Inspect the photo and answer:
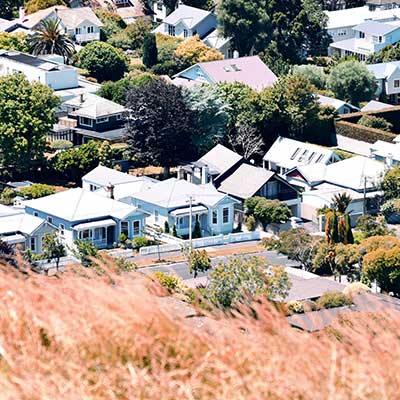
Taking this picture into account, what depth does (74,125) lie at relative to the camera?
47.1 meters

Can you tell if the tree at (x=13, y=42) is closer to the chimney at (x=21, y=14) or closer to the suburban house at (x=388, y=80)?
the chimney at (x=21, y=14)

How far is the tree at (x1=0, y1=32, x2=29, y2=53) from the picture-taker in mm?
56397

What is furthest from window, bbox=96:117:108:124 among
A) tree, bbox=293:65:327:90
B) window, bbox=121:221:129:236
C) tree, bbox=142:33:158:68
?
tree, bbox=142:33:158:68

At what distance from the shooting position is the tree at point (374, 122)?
48.7m

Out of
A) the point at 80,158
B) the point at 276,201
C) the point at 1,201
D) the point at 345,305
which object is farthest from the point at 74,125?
the point at 345,305

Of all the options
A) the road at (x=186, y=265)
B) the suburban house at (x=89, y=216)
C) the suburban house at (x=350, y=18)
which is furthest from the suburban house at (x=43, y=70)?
the suburban house at (x=350, y=18)

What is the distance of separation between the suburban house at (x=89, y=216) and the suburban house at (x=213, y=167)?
Answer: 4.17 metres

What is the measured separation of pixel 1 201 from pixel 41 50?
59.8 ft

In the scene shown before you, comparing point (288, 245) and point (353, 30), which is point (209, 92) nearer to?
point (288, 245)

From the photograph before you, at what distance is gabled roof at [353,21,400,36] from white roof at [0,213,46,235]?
3014 cm

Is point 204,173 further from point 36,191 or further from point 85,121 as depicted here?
point 85,121

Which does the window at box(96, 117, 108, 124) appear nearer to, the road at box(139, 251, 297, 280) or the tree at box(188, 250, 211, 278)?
the road at box(139, 251, 297, 280)

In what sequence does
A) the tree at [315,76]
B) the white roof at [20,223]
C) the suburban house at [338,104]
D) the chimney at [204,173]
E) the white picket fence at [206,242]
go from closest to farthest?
1. the white roof at [20,223]
2. the white picket fence at [206,242]
3. the chimney at [204,173]
4. the suburban house at [338,104]
5. the tree at [315,76]

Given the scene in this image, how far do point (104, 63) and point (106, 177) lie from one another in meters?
15.0
